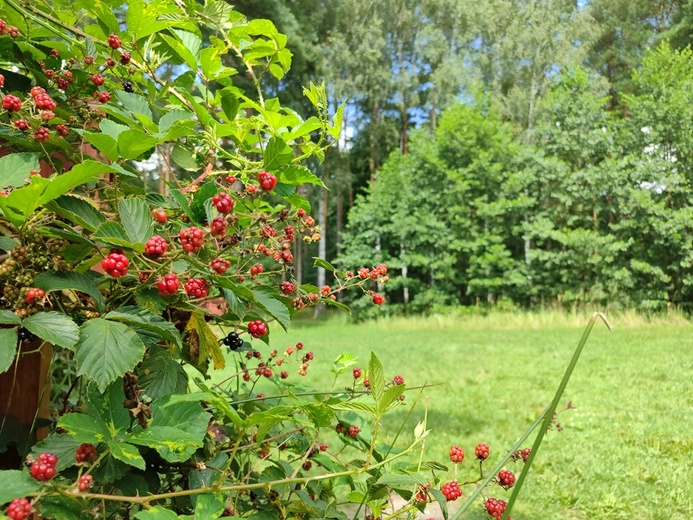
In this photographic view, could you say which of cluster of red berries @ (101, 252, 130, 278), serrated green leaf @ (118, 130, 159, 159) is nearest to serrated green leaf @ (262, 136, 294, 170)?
serrated green leaf @ (118, 130, 159, 159)

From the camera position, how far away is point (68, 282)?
0.49 m

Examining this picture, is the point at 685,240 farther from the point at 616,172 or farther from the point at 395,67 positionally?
the point at 395,67

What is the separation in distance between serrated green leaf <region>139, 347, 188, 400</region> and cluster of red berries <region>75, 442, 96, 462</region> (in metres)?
0.10

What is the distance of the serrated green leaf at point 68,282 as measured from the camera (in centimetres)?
48

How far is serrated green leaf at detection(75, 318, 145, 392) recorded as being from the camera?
44 cm

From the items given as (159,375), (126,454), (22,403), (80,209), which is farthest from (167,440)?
(22,403)

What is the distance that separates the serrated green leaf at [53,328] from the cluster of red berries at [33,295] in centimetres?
1

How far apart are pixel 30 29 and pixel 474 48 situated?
18.6 m

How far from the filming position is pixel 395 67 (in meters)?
17.0

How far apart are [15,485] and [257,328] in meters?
0.34

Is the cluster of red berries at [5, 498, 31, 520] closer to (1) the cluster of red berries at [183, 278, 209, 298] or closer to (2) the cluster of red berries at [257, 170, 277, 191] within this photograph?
(1) the cluster of red berries at [183, 278, 209, 298]

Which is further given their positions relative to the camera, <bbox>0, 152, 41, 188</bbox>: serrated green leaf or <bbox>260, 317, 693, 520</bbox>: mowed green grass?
<bbox>260, 317, 693, 520</bbox>: mowed green grass

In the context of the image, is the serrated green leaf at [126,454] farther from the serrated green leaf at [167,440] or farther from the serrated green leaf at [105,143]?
the serrated green leaf at [105,143]

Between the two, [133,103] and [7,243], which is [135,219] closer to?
[7,243]
